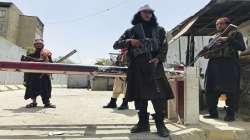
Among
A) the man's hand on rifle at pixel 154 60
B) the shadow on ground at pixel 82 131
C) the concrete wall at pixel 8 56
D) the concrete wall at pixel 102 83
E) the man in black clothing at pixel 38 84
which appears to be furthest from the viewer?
the concrete wall at pixel 8 56

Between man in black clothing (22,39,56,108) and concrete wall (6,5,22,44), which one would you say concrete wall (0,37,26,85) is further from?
concrete wall (6,5,22,44)

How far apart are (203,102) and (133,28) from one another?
317cm

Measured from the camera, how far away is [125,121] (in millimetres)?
6879

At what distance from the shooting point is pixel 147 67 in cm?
563

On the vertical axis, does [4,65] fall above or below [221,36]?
below

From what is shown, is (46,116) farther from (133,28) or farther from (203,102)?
(203,102)

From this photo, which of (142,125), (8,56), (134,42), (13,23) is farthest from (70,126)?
(13,23)

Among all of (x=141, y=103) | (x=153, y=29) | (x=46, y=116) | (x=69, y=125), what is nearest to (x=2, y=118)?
(x=46, y=116)

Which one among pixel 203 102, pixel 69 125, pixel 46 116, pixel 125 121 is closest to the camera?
pixel 69 125

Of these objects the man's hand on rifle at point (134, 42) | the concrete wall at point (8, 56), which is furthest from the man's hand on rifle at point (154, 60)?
the concrete wall at point (8, 56)

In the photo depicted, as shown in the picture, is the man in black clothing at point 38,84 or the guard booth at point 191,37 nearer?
the guard booth at point 191,37

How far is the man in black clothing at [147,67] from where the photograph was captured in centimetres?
557

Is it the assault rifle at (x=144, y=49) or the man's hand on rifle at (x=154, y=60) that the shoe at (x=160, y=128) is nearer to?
the assault rifle at (x=144, y=49)

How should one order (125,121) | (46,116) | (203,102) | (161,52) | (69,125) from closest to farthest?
(161,52)
(69,125)
(125,121)
(46,116)
(203,102)
